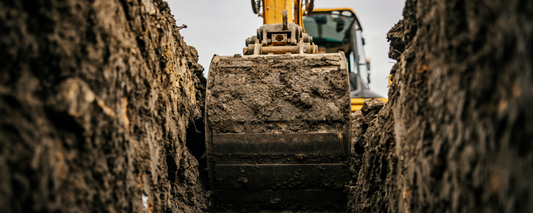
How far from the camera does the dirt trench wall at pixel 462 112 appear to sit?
2.34 feet

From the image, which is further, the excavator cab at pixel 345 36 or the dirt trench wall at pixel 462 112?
the excavator cab at pixel 345 36

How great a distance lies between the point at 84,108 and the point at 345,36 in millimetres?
6591

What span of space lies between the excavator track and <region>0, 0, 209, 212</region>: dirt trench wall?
399 mm

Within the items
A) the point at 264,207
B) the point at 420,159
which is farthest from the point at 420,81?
the point at 264,207

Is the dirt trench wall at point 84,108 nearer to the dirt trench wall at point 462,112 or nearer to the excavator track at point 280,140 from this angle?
the excavator track at point 280,140

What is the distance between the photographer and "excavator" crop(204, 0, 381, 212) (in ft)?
7.06

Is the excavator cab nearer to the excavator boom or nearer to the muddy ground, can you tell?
the excavator boom

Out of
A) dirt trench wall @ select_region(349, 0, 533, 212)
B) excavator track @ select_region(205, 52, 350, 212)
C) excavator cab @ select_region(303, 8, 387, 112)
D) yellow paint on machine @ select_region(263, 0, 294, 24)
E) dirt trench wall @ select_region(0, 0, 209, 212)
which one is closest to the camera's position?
dirt trench wall @ select_region(349, 0, 533, 212)

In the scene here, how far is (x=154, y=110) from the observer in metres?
Result: 1.70

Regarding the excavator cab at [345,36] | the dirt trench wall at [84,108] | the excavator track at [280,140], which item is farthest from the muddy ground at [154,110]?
the excavator cab at [345,36]

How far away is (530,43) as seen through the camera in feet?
2.22

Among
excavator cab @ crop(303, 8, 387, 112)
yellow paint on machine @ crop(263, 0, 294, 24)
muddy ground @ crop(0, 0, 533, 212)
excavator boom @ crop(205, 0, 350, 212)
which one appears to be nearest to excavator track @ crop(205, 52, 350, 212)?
excavator boom @ crop(205, 0, 350, 212)

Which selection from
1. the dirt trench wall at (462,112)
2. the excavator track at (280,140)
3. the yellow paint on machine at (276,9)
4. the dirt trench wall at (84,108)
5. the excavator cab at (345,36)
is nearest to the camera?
the dirt trench wall at (462,112)

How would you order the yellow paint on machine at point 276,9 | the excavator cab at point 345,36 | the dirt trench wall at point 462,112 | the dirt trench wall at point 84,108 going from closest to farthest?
the dirt trench wall at point 462,112
the dirt trench wall at point 84,108
the yellow paint on machine at point 276,9
the excavator cab at point 345,36
